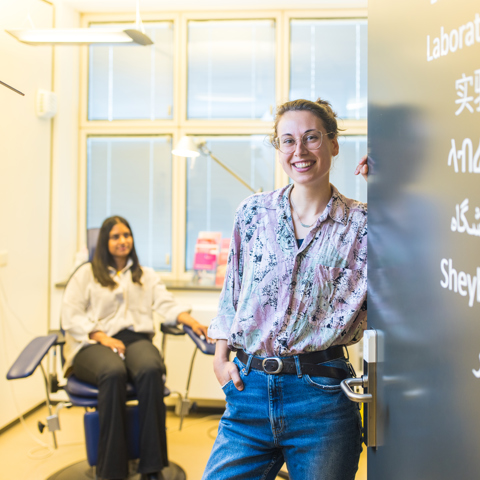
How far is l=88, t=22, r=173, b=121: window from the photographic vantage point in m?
3.82

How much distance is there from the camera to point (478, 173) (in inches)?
24.0

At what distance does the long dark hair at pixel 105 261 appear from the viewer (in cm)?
279

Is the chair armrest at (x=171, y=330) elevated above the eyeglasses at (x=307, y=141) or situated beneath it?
situated beneath

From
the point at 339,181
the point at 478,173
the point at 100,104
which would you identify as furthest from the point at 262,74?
the point at 478,173

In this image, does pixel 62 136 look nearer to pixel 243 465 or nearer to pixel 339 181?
pixel 339 181

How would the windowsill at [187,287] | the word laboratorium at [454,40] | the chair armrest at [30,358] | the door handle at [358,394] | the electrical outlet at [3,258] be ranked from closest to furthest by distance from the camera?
the word laboratorium at [454,40] < the door handle at [358,394] < the chair armrest at [30,358] < the electrical outlet at [3,258] < the windowsill at [187,287]

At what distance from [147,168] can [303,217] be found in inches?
107

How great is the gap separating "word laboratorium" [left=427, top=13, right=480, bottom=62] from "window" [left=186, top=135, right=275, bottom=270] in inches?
120

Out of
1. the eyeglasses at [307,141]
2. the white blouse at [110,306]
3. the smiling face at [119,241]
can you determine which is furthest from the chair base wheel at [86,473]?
the eyeglasses at [307,141]

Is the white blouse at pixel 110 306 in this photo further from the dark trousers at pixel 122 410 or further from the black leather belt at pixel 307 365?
the black leather belt at pixel 307 365

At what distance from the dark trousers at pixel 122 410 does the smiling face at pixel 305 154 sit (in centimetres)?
149

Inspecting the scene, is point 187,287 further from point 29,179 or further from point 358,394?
point 358,394

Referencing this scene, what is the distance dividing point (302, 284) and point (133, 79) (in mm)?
3080

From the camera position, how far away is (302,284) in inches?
48.4
